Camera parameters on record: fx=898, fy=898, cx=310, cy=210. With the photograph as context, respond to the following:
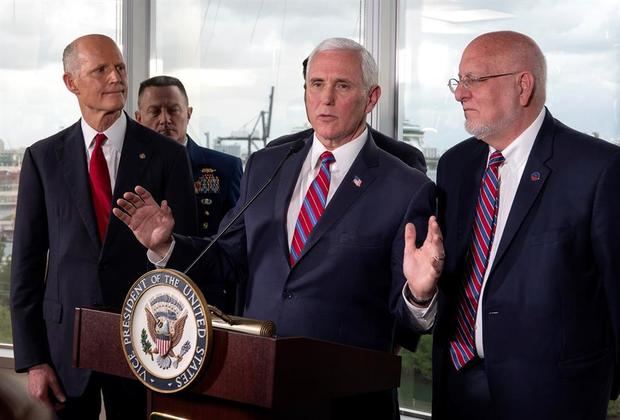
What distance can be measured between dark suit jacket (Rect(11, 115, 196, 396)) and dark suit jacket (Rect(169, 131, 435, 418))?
0.49 metres

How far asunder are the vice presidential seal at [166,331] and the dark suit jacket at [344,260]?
541 millimetres

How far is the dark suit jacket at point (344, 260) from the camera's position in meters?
2.43

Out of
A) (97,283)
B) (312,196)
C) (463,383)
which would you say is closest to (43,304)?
(97,283)

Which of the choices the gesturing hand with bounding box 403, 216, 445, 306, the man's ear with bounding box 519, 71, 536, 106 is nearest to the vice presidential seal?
the gesturing hand with bounding box 403, 216, 445, 306

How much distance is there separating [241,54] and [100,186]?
1.89 meters

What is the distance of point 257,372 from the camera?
5.75 feet

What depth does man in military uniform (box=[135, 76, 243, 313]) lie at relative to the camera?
3.96 metres

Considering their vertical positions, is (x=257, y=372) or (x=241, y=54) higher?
(x=241, y=54)

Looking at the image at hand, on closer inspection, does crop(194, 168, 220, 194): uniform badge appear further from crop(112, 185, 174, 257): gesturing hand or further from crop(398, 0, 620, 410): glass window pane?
crop(112, 185, 174, 257): gesturing hand

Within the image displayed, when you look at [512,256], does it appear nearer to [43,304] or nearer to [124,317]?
[124,317]

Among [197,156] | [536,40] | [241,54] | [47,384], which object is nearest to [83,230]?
[47,384]

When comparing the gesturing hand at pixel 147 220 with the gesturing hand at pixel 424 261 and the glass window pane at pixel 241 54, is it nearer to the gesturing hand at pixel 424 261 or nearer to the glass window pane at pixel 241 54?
the gesturing hand at pixel 424 261

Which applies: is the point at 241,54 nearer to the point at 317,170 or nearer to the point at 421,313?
the point at 317,170

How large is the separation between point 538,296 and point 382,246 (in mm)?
441
